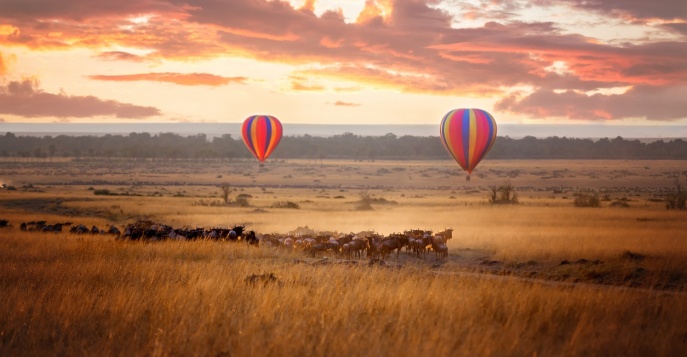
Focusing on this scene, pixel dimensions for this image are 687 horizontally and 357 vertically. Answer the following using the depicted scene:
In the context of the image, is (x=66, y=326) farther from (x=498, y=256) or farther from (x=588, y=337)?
(x=498, y=256)

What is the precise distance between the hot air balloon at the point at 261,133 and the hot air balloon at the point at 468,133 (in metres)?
24.2

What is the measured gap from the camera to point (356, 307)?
11469 mm

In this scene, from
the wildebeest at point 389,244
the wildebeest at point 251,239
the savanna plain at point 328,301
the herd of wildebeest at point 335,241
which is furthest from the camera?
the wildebeest at point 251,239

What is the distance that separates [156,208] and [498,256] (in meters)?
35.6

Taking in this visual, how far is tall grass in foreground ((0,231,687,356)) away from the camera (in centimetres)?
931

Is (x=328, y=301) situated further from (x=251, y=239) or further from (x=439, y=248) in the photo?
(x=251, y=239)

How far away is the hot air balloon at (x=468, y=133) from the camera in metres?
45.6

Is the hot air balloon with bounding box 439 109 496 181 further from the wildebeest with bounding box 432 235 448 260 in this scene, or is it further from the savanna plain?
the wildebeest with bounding box 432 235 448 260

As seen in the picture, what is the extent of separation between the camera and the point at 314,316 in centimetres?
1066

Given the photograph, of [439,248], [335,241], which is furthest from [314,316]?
[335,241]

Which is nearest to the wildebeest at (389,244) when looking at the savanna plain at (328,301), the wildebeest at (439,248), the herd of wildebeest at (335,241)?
the herd of wildebeest at (335,241)

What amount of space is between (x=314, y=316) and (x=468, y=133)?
3660 centimetres

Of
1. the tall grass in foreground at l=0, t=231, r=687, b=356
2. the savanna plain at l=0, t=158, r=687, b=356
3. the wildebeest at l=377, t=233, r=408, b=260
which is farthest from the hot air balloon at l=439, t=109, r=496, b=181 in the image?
the tall grass in foreground at l=0, t=231, r=687, b=356

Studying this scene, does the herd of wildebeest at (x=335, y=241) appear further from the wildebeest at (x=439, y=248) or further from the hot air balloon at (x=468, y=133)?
the hot air balloon at (x=468, y=133)
